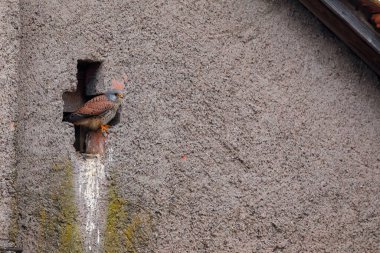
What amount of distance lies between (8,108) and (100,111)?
555mm

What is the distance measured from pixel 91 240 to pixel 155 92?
94cm

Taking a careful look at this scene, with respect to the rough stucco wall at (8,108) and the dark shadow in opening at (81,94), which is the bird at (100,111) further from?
the rough stucco wall at (8,108)

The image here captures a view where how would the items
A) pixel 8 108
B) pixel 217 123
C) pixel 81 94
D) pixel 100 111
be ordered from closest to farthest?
1. pixel 8 108
2. pixel 100 111
3. pixel 81 94
4. pixel 217 123

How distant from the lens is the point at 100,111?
4.95 m

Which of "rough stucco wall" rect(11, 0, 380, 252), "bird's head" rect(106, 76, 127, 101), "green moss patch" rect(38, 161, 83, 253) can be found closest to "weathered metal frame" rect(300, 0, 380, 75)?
"rough stucco wall" rect(11, 0, 380, 252)

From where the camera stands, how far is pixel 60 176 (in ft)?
15.9

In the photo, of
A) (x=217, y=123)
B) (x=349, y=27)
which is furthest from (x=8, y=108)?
(x=349, y=27)

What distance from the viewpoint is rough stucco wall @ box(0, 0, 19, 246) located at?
4.55 m

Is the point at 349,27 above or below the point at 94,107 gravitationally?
above

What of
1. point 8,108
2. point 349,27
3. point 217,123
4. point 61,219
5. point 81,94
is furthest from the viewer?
point 349,27

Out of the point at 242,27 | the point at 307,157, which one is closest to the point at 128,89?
the point at 242,27

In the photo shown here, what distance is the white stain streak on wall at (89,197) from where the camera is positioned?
15.9 ft

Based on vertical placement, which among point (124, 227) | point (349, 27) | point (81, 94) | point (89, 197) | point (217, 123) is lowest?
point (124, 227)

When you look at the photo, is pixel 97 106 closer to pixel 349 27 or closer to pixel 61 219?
pixel 61 219
